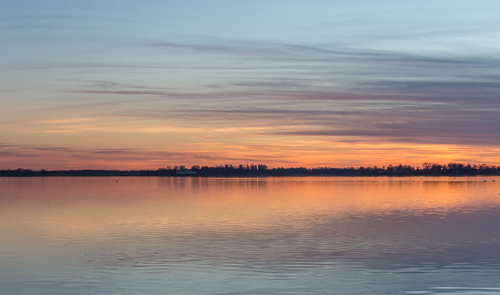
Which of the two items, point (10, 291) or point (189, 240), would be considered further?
point (189, 240)

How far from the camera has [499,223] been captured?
35594mm

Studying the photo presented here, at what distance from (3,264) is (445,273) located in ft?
51.8

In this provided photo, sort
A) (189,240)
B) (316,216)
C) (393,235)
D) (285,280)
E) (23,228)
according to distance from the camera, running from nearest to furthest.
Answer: (285,280), (189,240), (393,235), (23,228), (316,216)

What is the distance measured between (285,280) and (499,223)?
23.1m

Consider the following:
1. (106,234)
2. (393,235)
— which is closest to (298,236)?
(393,235)

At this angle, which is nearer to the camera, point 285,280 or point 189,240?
point 285,280

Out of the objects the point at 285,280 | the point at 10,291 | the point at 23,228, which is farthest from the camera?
the point at 23,228

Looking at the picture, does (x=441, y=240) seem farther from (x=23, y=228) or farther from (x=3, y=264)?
(x=23, y=228)

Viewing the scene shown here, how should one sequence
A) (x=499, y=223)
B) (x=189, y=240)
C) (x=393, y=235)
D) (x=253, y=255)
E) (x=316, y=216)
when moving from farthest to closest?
1. (x=316, y=216)
2. (x=499, y=223)
3. (x=393, y=235)
4. (x=189, y=240)
5. (x=253, y=255)

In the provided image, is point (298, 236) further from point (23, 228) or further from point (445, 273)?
point (23, 228)

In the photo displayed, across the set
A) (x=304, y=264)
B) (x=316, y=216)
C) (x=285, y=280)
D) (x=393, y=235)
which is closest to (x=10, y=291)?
(x=285, y=280)

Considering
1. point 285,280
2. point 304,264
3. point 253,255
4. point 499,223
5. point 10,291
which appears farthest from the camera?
point 499,223

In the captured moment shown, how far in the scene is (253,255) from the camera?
22.7 metres

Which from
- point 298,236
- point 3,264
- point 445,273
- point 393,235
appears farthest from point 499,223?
point 3,264
